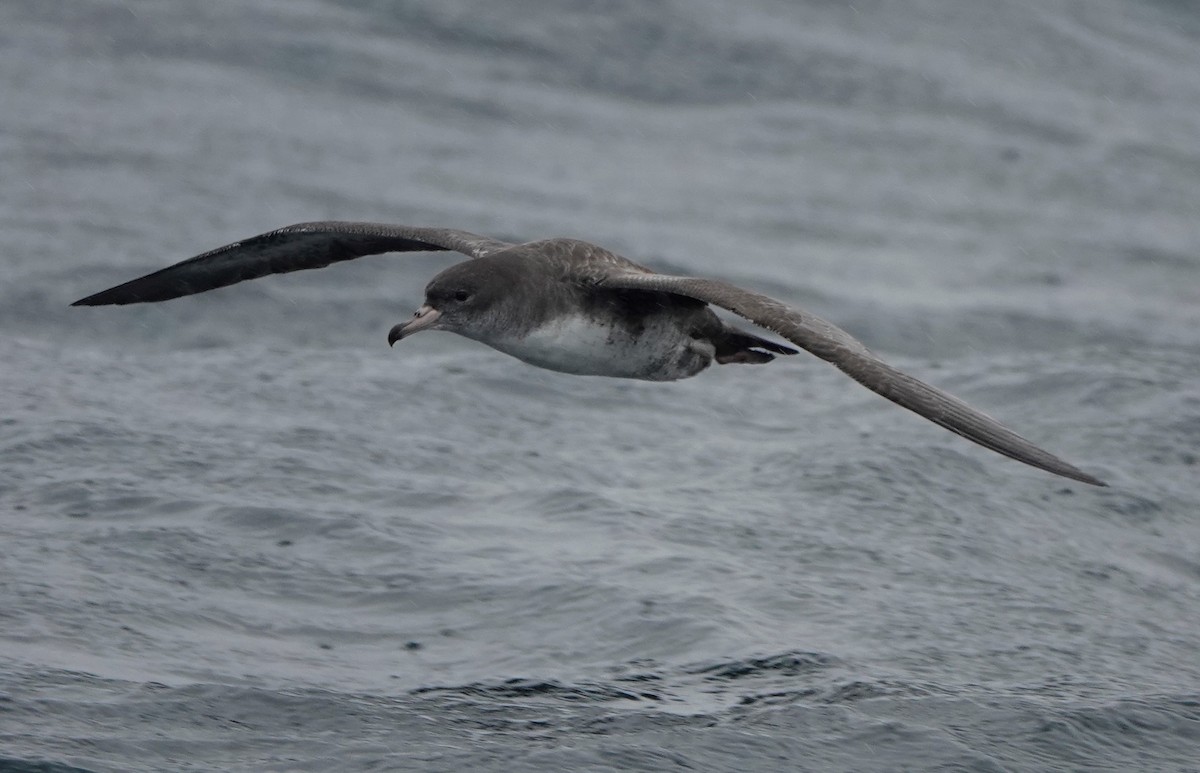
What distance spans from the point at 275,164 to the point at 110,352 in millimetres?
5237

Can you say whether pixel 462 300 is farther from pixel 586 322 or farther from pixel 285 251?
pixel 285 251

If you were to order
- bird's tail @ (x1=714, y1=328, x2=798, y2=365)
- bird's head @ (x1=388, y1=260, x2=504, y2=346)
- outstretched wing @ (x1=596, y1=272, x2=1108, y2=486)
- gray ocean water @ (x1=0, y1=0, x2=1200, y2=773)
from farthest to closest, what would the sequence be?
bird's tail @ (x1=714, y1=328, x2=798, y2=365), gray ocean water @ (x1=0, y1=0, x2=1200, y2=773), bird's head @ (x1=388, y1=260, x2=504, y2=346), outstretched wing @ (x1=596, y1=272, x2=1108, y2=486)

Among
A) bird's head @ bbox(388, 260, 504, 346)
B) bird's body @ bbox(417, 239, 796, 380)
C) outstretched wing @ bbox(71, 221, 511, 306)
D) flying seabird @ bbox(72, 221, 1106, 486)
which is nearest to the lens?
flying seabird @ bbox(72, 221, 1106, 486)

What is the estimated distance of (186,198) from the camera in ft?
55.4

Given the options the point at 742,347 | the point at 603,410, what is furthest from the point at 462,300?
the point at 603,410

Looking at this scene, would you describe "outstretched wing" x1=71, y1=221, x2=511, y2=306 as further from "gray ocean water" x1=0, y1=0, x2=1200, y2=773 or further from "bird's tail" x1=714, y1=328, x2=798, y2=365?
"gray ocean water" x1=0, y1=0, x2=1200, y2=773

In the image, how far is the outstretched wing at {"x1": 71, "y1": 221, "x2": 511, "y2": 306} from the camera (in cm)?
909

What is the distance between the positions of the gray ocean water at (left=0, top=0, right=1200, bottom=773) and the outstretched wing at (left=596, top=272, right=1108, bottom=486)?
74.4 inches

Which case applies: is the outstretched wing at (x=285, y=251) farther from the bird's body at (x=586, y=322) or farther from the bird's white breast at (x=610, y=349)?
the bird's white breast at (x=610, y=349)

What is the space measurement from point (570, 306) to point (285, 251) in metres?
2.14

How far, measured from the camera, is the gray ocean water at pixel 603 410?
27.1 ft

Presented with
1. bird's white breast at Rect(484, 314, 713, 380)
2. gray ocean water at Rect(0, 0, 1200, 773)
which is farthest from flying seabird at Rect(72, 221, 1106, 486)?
gray ocean water at Rect(0, 0, 1200, 773)

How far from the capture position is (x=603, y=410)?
42.7 ft

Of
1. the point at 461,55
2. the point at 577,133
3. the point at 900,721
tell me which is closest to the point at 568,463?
the point at 900,721
